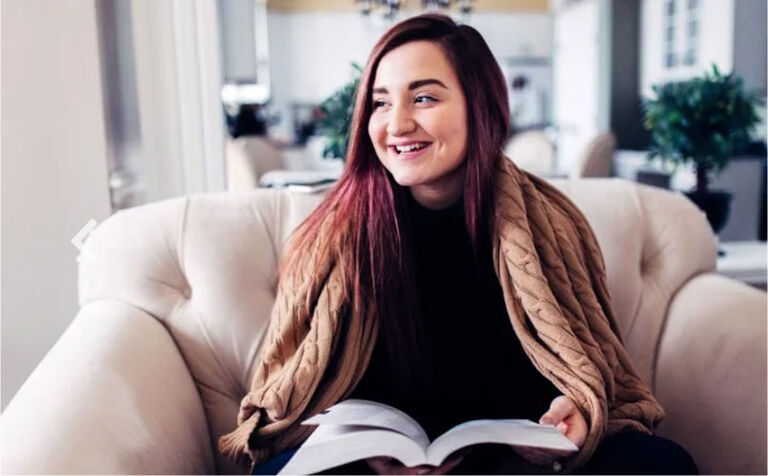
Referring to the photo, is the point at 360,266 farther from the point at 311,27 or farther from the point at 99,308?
the point at 311,27

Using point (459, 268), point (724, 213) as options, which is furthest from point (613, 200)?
point (724, 213)

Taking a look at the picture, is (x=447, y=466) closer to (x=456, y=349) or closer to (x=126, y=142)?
(x=456, y=349)

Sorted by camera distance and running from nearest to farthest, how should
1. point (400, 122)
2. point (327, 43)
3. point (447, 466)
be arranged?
point (447, 466) < point (400, 122) < point (327, 43)

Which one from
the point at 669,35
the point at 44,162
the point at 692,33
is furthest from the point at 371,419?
the point at 669,35

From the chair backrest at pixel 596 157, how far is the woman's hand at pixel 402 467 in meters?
2.45

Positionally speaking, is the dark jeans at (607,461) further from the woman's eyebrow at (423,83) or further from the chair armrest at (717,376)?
the woman's eyebrow at (423,83)

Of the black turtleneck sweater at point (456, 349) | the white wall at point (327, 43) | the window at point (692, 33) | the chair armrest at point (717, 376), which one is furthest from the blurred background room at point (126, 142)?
the white wall at point (327, 43)

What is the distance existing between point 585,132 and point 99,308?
228 inches

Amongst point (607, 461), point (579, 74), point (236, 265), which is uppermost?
point (579, 74)

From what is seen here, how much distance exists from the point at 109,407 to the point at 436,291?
0.49 metres

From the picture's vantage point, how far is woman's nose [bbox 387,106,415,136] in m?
1.02

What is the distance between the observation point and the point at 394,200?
1.07 meters

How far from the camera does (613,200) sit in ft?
4.54

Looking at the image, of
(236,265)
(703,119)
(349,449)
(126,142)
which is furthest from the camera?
(703,119)
